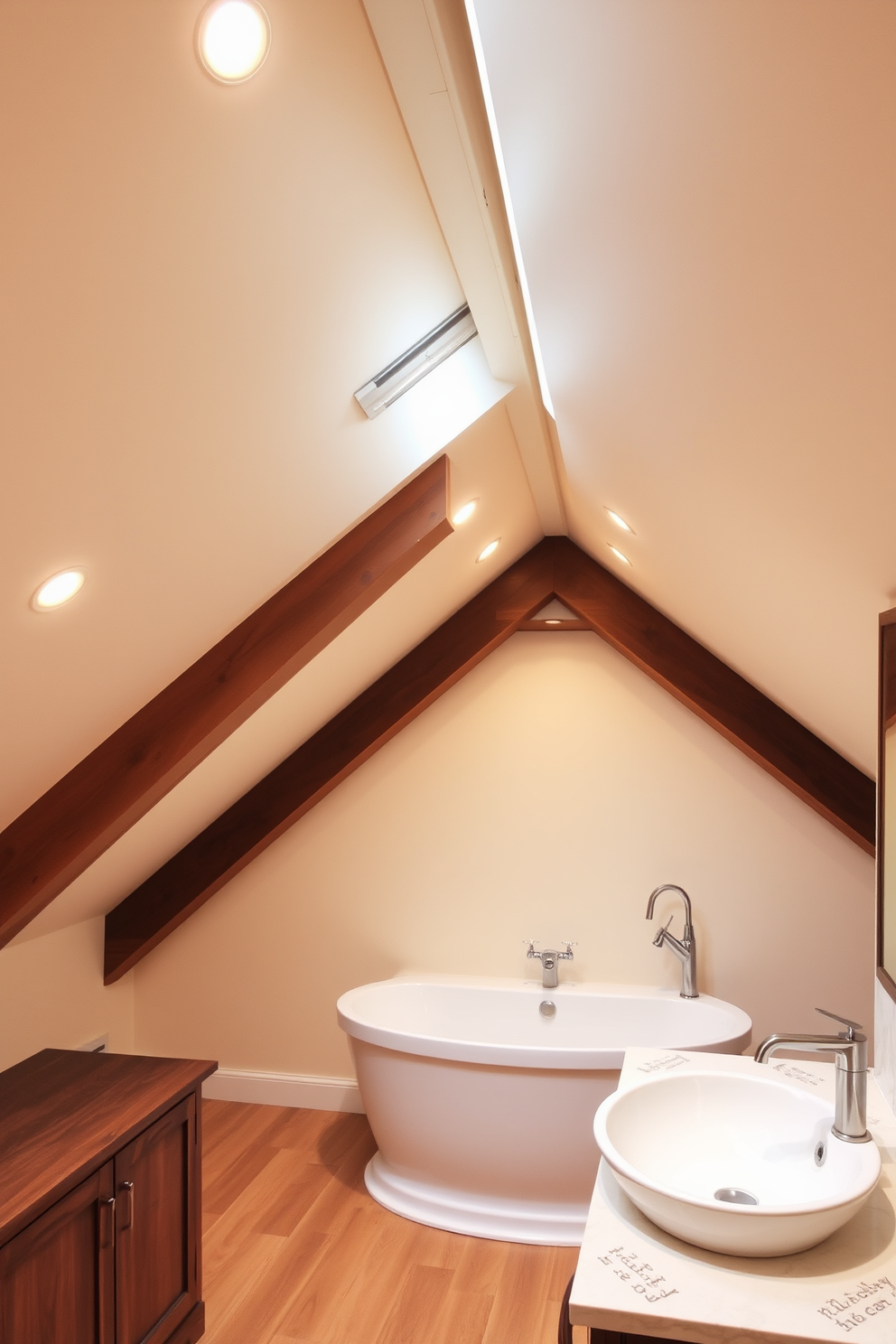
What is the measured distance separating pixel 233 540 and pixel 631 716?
7.80 ft

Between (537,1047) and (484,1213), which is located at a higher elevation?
(537,1047)

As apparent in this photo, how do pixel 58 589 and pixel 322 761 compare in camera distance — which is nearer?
pixel 58 589

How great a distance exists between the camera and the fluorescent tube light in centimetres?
192

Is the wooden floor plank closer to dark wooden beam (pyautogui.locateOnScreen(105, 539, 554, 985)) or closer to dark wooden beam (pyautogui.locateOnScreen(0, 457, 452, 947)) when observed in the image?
dark wooden beam (pyautogui.locateOnScreen(0, 457, 452, 947))

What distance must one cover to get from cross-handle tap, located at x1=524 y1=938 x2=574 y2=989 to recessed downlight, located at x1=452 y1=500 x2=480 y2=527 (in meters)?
1.97

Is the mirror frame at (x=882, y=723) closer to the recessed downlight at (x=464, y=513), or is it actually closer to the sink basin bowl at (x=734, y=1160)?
the sink basin bowl at (x=734, y=1160)

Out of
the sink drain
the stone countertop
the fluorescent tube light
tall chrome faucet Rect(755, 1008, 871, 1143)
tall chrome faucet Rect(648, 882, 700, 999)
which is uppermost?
the fluorescent tube light

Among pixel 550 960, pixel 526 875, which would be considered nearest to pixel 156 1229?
pixel 550 960

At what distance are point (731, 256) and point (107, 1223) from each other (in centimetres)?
239

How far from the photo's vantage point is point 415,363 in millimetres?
1973

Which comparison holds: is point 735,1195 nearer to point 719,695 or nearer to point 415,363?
point 415,363

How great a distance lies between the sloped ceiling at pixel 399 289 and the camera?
0.94 m

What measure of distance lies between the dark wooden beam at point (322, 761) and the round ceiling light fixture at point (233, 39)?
294 centimetres

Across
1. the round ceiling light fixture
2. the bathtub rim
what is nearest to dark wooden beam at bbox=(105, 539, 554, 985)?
the bathtub rim
